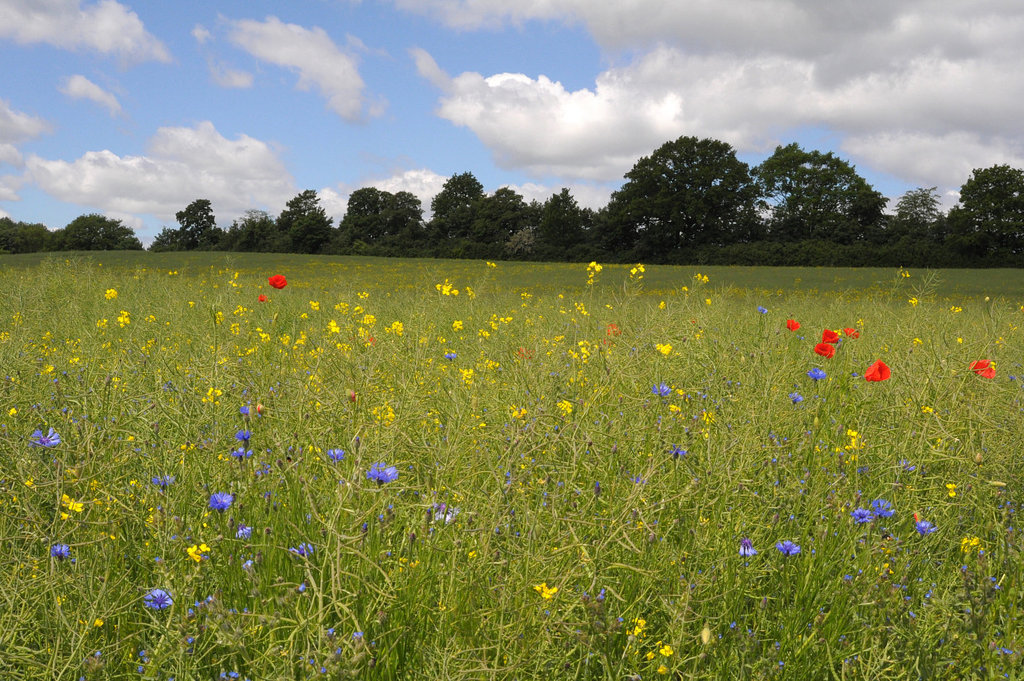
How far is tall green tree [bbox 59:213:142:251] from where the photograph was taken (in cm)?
9356

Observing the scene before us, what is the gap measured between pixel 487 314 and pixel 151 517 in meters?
5.44

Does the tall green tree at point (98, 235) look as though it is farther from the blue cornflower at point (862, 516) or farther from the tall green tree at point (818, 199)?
the blue cornflower at point (862, 516)

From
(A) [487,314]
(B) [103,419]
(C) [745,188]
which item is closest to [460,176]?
(C) [745,188]

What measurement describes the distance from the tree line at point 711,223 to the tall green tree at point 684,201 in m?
0.10

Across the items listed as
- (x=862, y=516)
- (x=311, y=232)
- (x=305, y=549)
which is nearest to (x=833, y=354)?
(x=862, y=516)

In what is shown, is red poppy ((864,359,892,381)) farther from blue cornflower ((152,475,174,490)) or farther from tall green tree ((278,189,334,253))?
tall green tree ((278,189,334,253))

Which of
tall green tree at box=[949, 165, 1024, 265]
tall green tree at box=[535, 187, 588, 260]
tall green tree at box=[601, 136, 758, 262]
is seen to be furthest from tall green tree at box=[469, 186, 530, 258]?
tall green tree at box=[949, 165, 1024, 265]

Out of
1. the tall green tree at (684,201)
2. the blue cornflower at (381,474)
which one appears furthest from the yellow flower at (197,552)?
the tall green tree at (684,201)

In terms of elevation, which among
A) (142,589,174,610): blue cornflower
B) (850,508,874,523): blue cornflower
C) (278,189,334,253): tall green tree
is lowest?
(142,589,174,610): blue cornflower

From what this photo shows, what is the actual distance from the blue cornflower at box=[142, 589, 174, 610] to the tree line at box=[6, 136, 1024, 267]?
4678 cm

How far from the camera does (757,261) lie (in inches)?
1769

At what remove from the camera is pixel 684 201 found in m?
56.6

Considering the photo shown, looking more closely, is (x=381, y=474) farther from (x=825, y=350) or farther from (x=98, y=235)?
(x=98, y=235)

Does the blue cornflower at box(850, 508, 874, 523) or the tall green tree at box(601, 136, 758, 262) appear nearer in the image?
the blue cornflower at box(850, 508, 874, 523)
